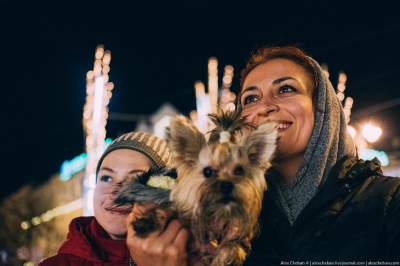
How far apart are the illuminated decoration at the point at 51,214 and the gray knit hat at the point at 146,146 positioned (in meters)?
20.2

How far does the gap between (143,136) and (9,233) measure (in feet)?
68.3

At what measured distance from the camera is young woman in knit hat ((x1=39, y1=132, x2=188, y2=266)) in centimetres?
385

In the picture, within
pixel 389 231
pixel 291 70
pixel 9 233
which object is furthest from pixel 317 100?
pixel 9 233

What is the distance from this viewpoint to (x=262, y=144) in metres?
2.85

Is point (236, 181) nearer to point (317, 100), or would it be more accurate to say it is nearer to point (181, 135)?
point (181, 135)

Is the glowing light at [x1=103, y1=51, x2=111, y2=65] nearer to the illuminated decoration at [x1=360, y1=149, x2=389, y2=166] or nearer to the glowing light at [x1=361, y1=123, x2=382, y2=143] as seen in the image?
the illuminated decoration at [x1=360, y1=149, x2=389, y2=166]

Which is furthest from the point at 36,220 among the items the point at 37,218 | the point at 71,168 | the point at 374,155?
the point at 374,155

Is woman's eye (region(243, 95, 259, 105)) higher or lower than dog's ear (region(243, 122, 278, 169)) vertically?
higher

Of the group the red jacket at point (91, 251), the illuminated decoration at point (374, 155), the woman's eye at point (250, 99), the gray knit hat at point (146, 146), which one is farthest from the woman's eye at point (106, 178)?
the illuminated decoration at point (374, 155)

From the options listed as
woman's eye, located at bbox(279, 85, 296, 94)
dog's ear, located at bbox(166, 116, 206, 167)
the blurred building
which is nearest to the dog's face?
dog's ear, located at bbox(166, 116, 206, 167)

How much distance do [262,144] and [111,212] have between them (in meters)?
1.80

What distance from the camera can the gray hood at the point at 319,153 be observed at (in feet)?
10.7

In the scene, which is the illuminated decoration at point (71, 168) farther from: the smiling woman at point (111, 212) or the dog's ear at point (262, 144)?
the dog's ear at point (262, 144)

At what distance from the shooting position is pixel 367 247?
9.03ft
